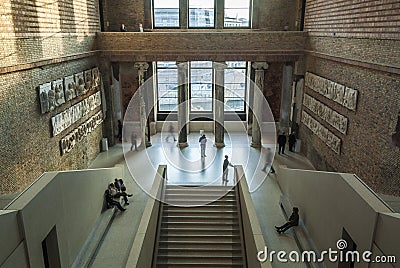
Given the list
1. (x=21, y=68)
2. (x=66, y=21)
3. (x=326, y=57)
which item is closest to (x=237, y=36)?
(x=326, y=57)

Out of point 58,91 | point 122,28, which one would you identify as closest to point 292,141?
point 122,28

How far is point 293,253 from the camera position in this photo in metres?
8.82

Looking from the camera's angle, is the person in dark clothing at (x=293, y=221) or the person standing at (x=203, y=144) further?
the person standing at (x=203, y=144)

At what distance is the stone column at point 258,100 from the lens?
16312 millimetres

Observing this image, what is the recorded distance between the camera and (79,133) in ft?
44.8

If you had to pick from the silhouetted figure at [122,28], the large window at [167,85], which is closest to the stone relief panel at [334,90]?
the large window at [167,85]

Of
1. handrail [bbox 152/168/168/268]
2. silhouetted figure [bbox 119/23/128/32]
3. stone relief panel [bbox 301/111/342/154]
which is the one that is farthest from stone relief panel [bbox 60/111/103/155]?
stone relief panel [bbox 301/111/342/154]

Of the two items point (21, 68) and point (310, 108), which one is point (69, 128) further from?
point (310, 108)

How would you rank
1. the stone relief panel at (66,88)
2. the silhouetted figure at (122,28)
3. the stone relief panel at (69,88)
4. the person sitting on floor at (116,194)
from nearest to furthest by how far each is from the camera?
1. the stone relief panel at (66,88)
2. the person sitting on floor at (116,194)
3. the stone relief panel at (69,88)
4. the silhouetted figure at (122,28)

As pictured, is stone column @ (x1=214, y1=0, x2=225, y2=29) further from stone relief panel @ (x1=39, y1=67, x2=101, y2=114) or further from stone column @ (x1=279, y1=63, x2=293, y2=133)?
stone relief panel @ (x1=39, y1=67, x2=101, y2=114)

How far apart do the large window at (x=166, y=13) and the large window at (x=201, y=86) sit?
2440 millimetres

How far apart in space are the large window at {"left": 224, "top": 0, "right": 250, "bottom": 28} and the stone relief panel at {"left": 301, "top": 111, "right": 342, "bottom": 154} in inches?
245

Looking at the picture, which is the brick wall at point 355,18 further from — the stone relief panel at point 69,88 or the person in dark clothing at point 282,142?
the stone relief panel at point 69,88

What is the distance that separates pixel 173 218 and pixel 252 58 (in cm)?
813
